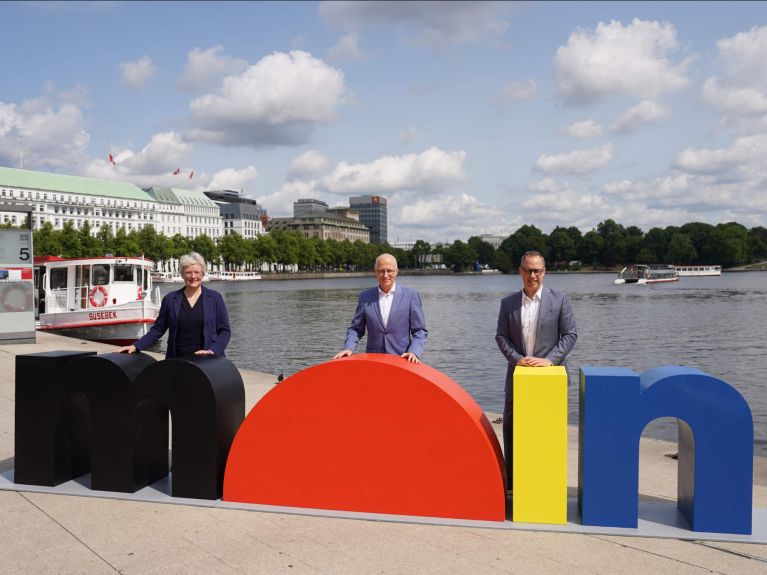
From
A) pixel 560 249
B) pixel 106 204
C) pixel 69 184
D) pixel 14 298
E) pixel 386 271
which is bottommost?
pixel 14 298

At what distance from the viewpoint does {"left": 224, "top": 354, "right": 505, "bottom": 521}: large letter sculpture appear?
5086mm

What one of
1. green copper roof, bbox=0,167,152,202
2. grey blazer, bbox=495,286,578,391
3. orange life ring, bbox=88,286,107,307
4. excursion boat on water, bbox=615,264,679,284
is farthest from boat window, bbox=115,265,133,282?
green copper roof, bbox=0,167,152,202

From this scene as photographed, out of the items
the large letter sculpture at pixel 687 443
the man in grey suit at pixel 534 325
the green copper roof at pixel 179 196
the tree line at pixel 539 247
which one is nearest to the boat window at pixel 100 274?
the man in grey suit at pixel 534 325

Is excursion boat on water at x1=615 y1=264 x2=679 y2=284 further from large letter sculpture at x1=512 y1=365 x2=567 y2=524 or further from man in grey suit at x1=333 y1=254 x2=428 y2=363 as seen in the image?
large letter sculpture at x1=512 y1=365 x2=567 y2=524

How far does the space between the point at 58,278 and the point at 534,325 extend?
80.7 ft

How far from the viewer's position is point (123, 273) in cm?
2612

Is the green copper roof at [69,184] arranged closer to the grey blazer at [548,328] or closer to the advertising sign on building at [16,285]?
the advertising sign on building at [16,285]

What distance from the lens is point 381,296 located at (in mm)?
5945

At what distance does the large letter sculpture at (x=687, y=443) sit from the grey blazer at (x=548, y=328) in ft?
1.52

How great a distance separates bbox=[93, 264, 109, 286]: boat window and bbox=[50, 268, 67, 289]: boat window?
1.46m

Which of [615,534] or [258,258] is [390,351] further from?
[258,258]

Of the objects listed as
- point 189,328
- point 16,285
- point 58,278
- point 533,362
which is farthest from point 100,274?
point 533,362

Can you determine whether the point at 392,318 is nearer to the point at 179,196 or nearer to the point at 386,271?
the point at 386,271

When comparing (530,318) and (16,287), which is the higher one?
(530,318)
